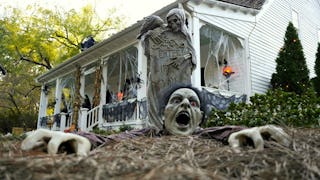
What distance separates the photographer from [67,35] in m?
21.1

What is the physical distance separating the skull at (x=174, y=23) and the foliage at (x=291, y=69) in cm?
721

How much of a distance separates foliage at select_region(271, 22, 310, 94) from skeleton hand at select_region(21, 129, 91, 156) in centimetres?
996

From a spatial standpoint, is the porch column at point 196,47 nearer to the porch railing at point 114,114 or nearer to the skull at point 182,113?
the porch railing at point 114,114

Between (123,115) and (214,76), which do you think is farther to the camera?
(214,76)

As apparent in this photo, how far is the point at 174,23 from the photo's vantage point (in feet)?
14.3

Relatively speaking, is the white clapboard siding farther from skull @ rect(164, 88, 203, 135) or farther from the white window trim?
skull @ rect(164, 88, 203, 135)

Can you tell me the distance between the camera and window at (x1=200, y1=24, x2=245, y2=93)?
33.1 ft

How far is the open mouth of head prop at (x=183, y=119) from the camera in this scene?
2.43 metres

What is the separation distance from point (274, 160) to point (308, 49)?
15.8 metres

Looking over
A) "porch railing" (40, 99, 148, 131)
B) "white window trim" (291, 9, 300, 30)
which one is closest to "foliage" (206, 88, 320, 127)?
"porch railing" (40, 99, 148, 131)

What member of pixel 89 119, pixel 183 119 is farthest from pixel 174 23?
pixel 89 119

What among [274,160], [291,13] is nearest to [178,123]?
[274,160]

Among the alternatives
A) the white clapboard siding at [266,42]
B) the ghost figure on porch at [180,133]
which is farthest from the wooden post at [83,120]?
the ghost figure on porch at [180,133]

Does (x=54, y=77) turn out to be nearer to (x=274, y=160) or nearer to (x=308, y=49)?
(x=308, y=49)
